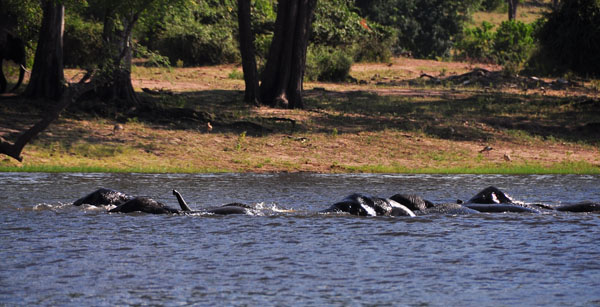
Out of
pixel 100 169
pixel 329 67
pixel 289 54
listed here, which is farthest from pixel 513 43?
pixel 100 169

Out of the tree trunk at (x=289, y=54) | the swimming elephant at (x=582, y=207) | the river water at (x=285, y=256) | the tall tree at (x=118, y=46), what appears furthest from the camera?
the tree trunk at (x=289, y=54)

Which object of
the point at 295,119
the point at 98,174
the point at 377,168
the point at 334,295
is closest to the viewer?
the point at 334,295

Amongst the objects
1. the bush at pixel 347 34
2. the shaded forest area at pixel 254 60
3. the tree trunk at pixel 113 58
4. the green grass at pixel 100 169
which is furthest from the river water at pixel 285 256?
the bush at pixel 347 34

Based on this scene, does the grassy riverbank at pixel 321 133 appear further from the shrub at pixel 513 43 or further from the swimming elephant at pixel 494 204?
the shrub at pixel 513 43

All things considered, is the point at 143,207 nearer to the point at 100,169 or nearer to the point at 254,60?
the point at 100,169

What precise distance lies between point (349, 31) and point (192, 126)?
17.0 m

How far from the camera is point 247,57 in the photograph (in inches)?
1044

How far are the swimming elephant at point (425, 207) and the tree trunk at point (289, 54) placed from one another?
13.3 metres

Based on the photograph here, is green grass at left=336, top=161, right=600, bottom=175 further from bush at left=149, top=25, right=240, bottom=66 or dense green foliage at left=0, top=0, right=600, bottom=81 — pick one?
bush at left=149, top=25, right=240, bottom=66

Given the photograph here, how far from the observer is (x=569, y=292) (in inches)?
317

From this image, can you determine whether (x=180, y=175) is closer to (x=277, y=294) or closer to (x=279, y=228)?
(x=279, y=228)

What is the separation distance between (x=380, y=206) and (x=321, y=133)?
1072 centimetres

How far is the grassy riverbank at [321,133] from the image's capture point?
20125 mm

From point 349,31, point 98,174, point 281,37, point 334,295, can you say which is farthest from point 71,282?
point 349,31
